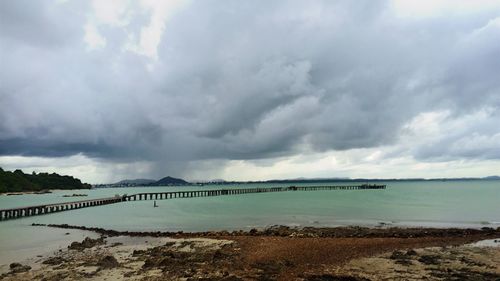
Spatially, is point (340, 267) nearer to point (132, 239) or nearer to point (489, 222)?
point (132, 239)

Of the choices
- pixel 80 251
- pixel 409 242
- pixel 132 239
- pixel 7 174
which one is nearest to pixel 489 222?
pixel 409 242

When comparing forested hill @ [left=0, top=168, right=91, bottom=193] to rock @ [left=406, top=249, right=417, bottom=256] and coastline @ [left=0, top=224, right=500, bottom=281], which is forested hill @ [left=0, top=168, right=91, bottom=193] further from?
rock @ [left=406, top=249, right=417, bottom=256]

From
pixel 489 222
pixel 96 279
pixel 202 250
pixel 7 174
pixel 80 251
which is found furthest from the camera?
pixel 7 174

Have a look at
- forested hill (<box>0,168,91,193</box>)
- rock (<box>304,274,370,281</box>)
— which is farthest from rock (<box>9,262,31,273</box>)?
forested hill (<box>0,168,91,193</box>)

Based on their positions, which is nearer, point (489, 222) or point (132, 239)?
point (132, 239)

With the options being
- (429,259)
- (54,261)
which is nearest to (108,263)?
(54,261)

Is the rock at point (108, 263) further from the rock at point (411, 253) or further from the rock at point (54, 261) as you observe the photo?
the rock at point (411, 253)

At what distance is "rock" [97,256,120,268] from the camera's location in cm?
1641

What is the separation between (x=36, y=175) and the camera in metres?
182

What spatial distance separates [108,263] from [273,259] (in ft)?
23.0

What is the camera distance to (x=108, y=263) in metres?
16.7

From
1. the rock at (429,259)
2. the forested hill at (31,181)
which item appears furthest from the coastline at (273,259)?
the forested hill at (31,181)

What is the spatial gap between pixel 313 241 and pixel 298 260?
562 cm

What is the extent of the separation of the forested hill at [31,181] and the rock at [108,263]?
13407cm
